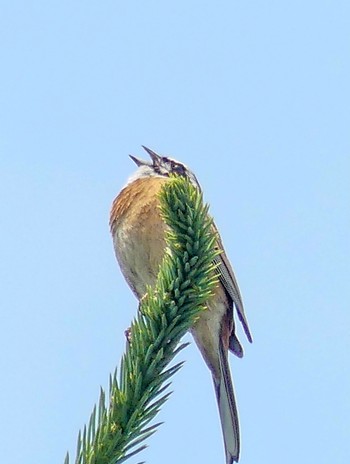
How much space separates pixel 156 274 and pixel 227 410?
922 millimetres

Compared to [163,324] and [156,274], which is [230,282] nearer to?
[156,274]

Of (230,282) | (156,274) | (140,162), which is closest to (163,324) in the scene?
(156,274)

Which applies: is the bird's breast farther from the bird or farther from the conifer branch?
the conifer branch

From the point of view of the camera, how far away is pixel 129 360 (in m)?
2.13

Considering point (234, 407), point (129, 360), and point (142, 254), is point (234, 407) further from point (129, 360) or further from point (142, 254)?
point (129, 360)

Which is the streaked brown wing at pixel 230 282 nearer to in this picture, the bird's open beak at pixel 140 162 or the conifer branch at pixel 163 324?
the bird's open beak at pixel 140 162

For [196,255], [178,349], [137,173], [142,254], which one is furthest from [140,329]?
[137,173]

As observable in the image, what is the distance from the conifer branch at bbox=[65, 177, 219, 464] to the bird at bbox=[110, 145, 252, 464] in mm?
2719

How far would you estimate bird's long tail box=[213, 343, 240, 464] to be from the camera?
4758mm

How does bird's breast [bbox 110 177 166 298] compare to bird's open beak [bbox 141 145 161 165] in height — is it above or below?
below

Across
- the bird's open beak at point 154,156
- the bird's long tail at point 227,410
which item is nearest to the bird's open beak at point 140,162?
the bird's open beak at point 154,156

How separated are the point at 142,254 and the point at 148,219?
0.22 metres

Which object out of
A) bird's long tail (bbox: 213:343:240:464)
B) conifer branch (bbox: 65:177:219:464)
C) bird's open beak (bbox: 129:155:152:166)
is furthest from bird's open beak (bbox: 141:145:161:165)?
conifer branch (bbox: 65:177:219:464)

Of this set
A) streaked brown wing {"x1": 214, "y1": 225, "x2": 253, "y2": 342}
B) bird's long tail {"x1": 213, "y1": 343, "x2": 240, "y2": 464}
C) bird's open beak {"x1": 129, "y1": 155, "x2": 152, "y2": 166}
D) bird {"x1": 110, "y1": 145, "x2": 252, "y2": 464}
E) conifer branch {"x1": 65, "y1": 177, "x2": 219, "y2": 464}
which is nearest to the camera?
conifer branch {"x1": 65, "y1": 177, "x2": 219, "y2": 464}
